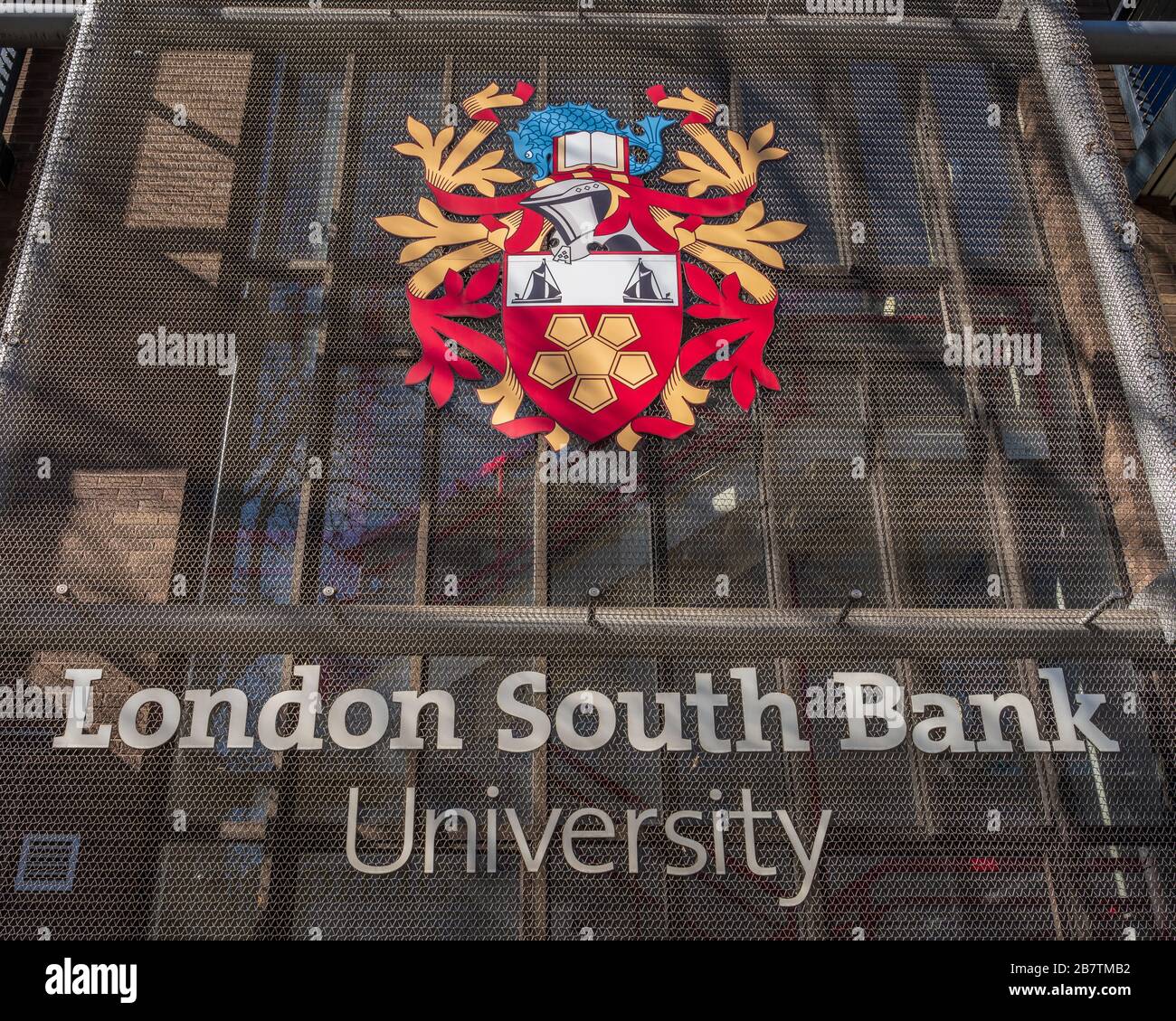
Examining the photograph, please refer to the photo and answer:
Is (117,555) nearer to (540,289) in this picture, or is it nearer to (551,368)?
(551,368)

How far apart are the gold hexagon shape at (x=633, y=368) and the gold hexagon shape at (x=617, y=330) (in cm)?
5

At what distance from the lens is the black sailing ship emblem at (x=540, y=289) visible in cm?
361

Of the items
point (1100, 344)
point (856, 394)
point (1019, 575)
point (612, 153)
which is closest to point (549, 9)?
point (612, 153)

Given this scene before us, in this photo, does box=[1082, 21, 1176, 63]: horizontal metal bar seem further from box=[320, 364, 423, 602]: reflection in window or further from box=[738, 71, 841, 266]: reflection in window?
box=[320, 364, 423, 602]: reflection in window

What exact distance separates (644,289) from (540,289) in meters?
0.34

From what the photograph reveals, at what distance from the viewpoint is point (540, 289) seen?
11.9ft

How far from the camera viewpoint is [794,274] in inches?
148

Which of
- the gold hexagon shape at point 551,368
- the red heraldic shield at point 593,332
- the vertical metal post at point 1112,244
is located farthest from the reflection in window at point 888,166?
the gold hexagon shape at point 551,368

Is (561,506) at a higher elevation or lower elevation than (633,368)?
lower

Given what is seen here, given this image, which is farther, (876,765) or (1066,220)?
(1066,220)

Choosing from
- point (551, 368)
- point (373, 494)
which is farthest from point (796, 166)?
point (373, 494)

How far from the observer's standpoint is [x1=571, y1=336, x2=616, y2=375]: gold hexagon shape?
352cm

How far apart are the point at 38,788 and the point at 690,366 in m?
2.28

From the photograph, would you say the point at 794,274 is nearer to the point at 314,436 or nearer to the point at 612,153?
the point at 612,153
